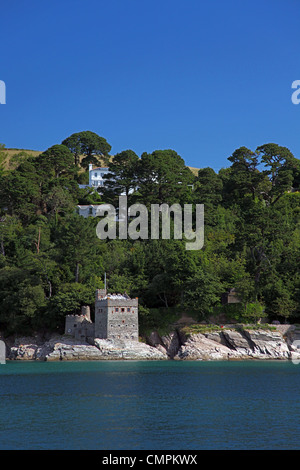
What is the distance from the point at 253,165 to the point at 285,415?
58.1 meters

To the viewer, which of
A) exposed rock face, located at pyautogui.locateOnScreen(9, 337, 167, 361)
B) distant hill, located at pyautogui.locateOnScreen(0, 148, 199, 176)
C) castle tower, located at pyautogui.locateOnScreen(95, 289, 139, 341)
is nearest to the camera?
exposed rock face, located at pyautogui.locateOnScreen(9, 337, 167, 361)

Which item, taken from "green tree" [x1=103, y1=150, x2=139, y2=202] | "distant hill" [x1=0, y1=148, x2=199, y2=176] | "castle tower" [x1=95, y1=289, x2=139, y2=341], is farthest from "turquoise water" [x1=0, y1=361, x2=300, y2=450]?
"distant hill" [x1=0, y1=148, x2=199, y2=176]

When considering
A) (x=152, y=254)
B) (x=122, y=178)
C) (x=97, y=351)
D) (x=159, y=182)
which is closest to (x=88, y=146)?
(x=122, y=178)

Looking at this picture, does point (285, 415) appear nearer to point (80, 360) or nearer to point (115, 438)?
point (115, 438)

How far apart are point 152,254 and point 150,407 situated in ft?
106

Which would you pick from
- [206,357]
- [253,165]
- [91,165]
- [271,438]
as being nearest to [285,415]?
[271,438]

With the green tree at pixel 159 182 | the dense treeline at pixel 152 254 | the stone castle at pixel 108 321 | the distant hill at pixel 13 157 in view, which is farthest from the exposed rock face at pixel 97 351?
the distant hill at pixel 13 157

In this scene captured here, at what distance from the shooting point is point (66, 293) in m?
57.0

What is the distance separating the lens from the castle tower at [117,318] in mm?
54125

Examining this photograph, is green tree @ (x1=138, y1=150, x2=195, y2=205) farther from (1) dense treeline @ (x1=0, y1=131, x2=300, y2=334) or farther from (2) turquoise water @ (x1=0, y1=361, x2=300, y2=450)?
(2) turquoise water @ (x1=0, y1=361, x2=300, y2=450)

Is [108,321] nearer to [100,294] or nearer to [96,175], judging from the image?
[100,294]

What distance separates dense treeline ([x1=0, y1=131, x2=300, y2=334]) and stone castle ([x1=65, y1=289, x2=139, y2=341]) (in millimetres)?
1215

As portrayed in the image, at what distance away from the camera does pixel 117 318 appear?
5428 centimetres

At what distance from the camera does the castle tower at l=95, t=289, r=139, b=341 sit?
178 feet
